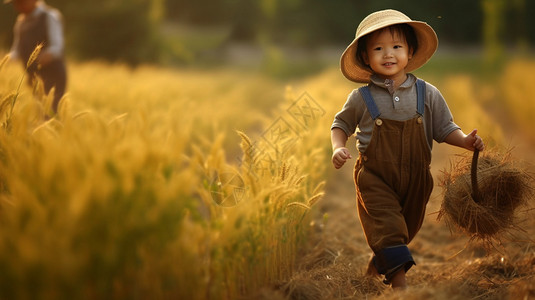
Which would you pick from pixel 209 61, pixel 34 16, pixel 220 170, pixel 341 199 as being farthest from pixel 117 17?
pixel 220 170

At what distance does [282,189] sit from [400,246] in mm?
568

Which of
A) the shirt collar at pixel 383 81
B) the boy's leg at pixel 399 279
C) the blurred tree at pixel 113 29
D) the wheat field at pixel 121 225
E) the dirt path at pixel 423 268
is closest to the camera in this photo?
the wheat field at pixel 121 225

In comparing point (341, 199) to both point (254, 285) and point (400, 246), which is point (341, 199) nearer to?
point (400, 246)

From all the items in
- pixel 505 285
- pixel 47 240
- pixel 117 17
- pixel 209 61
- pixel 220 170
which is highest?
pixel 47 240

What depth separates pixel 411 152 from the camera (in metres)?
2.05

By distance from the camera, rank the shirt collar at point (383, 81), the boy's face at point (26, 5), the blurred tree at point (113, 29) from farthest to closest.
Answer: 1. the blurred tree at point (113, 29)
2. the boy's face at point (26, 5)
3. the shirt collar at point (383, 81)

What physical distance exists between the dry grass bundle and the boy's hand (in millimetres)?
83

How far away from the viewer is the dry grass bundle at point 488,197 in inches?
80.7

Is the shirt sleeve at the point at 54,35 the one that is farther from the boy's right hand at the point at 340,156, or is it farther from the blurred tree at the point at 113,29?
the blurred tree at the point at 113,29

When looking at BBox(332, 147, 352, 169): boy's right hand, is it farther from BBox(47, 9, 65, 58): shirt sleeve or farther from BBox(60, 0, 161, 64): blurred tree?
BBox(60, 0, 161, 64): blurred tree

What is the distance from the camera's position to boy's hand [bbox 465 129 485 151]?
1.99 meters

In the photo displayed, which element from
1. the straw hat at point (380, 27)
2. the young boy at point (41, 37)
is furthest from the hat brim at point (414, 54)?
the young boy at point (41, 37)

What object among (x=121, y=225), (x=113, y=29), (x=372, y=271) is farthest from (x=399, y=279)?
(x=113, y=29)

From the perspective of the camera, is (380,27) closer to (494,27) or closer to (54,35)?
(54,35)
